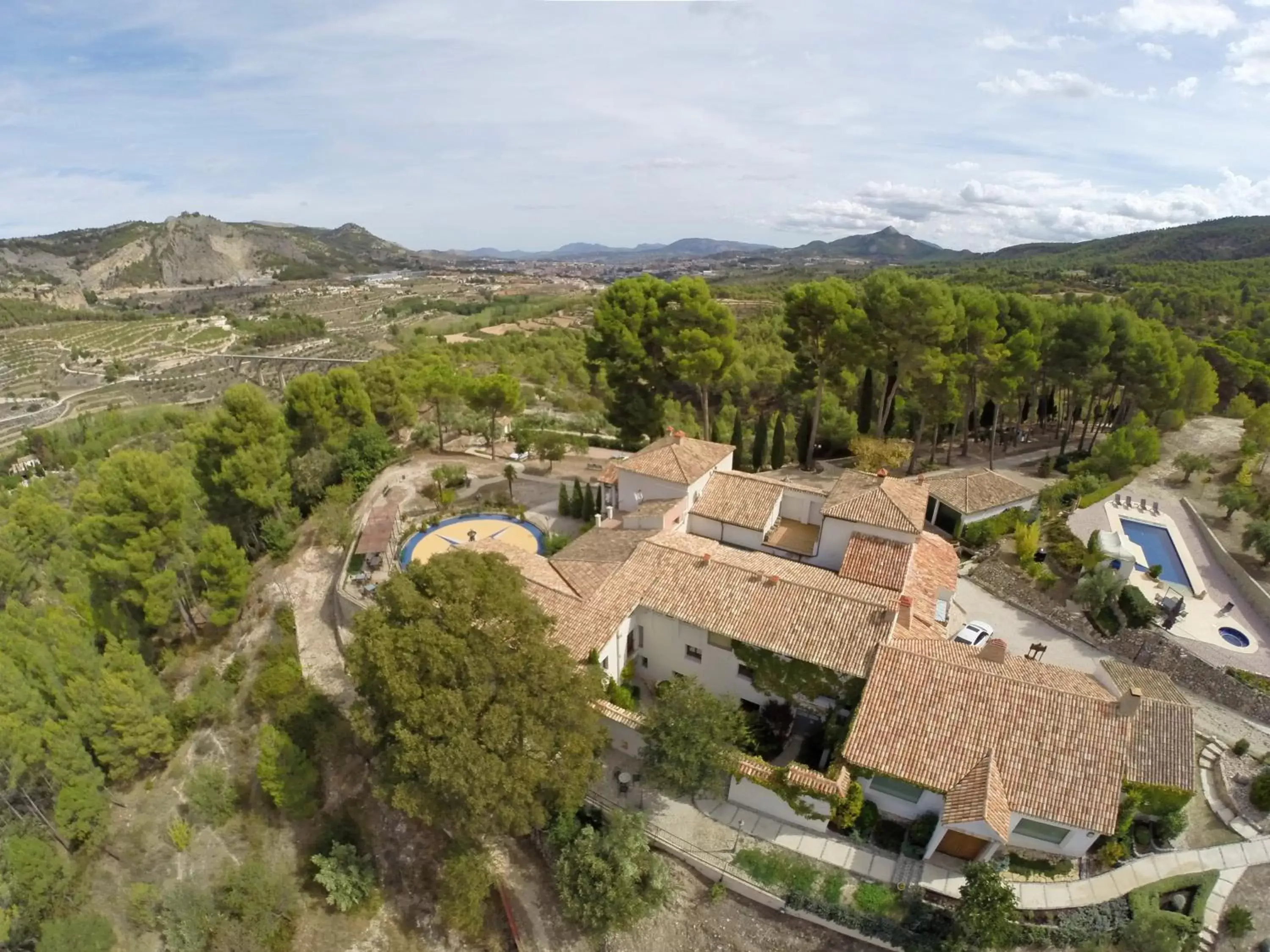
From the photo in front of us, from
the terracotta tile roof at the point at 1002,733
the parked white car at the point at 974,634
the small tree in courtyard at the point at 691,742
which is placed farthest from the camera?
the parked white car at the point at 974,634

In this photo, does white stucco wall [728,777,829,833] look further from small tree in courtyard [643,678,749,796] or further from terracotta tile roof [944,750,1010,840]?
terracotta tile roof [944,750,1010,840]

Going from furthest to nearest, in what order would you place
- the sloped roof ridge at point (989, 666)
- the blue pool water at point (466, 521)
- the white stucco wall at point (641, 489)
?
the blue pool water at point (466, 521) → the white stucco wall at point (641, 489) → the sloped roof ridge at point (989, 666)

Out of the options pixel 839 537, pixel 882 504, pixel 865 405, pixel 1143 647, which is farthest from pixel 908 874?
pixel 865 405

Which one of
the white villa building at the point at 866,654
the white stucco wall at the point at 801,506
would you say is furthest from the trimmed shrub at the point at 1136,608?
the white stucco wall at the point at 801,506

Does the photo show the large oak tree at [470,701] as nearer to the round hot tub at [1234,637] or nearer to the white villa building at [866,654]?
the white villa building at [866,654]

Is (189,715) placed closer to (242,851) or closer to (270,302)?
(242,851)

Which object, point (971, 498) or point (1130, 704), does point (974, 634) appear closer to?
point (1130, 704)

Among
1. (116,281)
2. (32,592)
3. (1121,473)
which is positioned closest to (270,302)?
(116,281)

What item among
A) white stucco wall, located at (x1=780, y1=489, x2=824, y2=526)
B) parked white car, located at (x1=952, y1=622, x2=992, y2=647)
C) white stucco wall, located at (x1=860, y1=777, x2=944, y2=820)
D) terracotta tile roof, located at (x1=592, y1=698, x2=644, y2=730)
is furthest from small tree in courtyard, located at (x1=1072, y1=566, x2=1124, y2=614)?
terracotta tile roof, located at (x1=592, y1=698, x2=644, y2=730)
